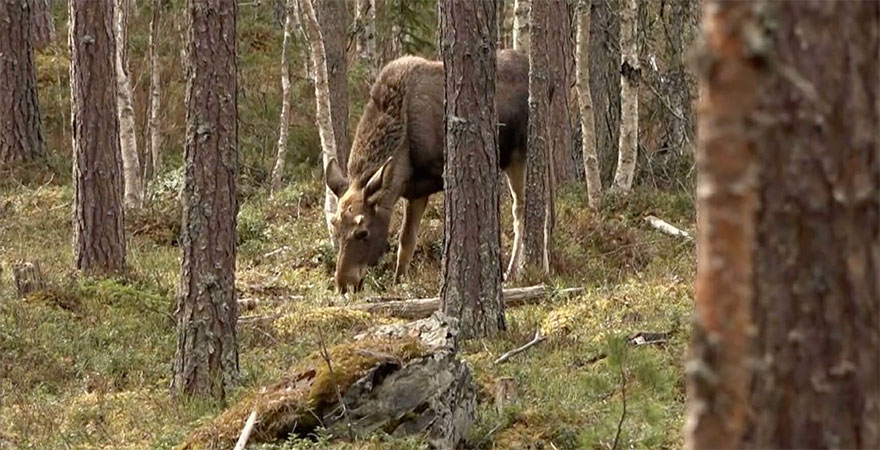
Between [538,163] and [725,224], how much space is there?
37.9 feet

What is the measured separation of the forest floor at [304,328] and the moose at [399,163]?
0.44m

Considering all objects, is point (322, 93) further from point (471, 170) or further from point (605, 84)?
point (605, 84)

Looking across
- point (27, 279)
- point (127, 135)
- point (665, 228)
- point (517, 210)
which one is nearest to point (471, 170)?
point (517, 210)

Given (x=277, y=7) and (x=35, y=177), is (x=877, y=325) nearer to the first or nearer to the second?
(x=35, y=177)

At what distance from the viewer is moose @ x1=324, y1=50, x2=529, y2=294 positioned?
1502cm

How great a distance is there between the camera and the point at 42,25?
28375mm

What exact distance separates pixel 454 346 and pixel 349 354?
725 millimetres

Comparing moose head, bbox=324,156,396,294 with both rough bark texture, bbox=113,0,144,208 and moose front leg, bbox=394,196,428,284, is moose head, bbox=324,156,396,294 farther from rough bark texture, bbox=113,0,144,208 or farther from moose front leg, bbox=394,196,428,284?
rough bark texture, bbox=113,0,144,208

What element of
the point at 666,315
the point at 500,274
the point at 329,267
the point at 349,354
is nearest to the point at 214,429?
the point at 349,354

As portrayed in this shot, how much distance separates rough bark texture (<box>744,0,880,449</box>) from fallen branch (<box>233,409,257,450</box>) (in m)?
4.89

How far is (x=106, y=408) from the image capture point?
934cm

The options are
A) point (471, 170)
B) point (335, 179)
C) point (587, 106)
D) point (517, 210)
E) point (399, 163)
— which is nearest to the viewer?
point (471, 170)

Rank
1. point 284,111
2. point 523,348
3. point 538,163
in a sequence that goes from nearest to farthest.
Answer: point 523,348, point 538,163, point 284,111

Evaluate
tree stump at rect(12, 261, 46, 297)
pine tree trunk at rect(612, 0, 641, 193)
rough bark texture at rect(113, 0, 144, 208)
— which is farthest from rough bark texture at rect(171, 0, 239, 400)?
pine tree trunk at rect(612, 0, 641, 193)
